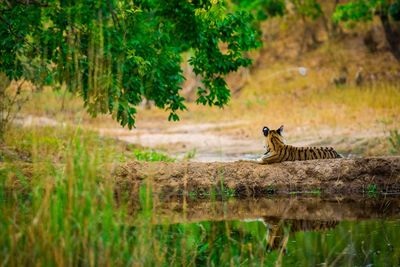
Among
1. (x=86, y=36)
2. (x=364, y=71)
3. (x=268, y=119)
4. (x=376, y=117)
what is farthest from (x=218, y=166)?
(x=364, y=71)

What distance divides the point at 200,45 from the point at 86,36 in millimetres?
2360

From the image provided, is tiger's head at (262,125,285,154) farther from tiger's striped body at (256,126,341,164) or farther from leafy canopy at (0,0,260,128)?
leafy canopy at (0,0,260,128)

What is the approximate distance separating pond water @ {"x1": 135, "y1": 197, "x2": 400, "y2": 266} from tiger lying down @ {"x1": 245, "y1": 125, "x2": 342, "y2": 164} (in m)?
0.77

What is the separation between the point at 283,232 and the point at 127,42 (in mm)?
4045

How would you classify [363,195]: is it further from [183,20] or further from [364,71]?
[364,71]

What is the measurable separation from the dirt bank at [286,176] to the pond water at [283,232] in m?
0.43

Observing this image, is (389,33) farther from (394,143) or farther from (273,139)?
(273,139)

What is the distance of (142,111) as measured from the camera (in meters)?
33.1

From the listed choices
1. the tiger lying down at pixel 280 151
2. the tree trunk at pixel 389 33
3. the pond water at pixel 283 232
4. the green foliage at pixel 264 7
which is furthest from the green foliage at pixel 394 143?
Answer: the green foliage at pixel 264 7

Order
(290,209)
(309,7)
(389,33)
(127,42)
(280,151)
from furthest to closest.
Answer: (309,7)
(389,33)
(280,151)
(127,42)
(290,209)

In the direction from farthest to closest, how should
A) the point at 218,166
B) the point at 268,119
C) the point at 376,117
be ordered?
the point at 268,119 → the point at 376,117 → the point at 218,166

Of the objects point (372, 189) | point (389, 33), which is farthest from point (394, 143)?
point (389, 33)

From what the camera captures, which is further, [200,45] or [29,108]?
[29,108]

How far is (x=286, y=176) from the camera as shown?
11.0 meters
